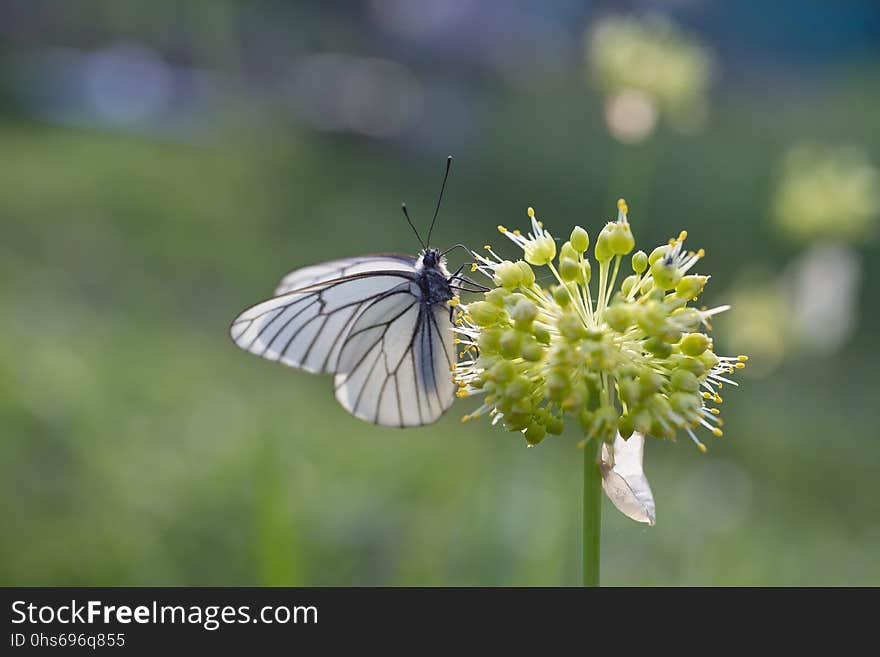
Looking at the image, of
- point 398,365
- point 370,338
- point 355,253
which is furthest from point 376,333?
point 355,253

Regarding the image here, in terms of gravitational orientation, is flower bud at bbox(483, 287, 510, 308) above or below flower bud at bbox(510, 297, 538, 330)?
above

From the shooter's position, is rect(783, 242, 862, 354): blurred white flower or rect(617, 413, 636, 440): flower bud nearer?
rect(617, 413, 636, 440): flower bud

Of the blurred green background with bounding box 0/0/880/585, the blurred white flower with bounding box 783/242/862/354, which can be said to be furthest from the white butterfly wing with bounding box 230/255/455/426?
the blurred white flower with bounding box 783/242/862/354

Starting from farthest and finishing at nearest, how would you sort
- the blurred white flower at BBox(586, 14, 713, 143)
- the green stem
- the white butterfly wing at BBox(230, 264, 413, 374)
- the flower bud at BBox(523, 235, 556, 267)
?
the blurred white flower at BBox(586, 14, 713, 143) < the white butterfly wing at BBox(230, 264, 413, 374) < the flower bud at BBox(523, 235, 556, 267) < the green stem

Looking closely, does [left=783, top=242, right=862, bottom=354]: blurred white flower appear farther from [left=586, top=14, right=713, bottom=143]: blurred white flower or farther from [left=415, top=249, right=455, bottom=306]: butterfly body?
[left=415, top=249, right=455, bottom=306]: butterfly body

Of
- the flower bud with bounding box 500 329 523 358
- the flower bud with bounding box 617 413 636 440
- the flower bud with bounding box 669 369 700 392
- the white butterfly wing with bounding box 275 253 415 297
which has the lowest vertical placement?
the flower bud with bounding box 617 413 636 440

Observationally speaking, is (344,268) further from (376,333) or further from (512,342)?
(512,342)

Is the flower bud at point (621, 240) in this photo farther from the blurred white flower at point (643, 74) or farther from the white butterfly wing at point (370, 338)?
the blurred white flower at point (643, 74)
